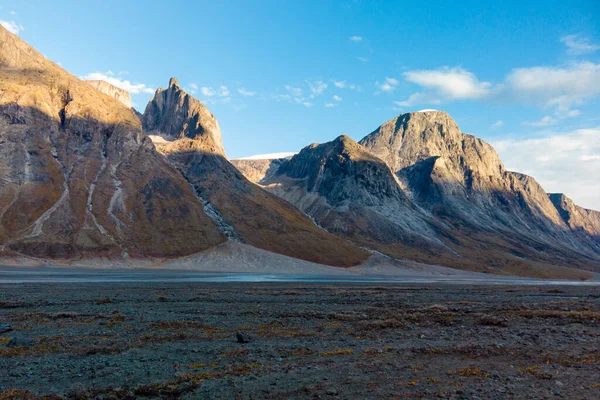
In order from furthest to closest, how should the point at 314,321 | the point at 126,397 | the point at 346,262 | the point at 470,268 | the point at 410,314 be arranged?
the point at 470,268 < the point at 346,262 < the point at 410,314 < the point at 314,321 < the point at 126,397

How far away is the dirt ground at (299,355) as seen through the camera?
558 inches

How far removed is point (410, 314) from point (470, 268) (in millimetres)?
171890

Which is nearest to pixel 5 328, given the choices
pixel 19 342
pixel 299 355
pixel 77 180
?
pixel 19 342

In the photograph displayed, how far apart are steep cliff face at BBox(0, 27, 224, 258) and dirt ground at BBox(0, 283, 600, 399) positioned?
4326 inches

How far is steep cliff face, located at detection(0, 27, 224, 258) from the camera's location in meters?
131

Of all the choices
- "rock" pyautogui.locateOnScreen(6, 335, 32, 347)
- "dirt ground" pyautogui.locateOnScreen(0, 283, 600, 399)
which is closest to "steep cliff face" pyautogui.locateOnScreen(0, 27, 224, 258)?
"dirt ground" pyautogui.locateOnScreen(0, 283, 600, 399)

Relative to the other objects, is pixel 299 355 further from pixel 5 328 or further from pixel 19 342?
pixel 5 328

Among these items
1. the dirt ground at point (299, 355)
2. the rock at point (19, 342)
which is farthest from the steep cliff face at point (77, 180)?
the rock at point (19, 342)

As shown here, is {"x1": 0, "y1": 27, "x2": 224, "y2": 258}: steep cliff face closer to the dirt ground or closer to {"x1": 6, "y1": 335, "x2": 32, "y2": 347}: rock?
the dirt ground

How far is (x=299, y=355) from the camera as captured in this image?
1930 centimetres

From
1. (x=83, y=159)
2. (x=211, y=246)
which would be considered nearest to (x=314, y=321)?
(x=211, y=246)

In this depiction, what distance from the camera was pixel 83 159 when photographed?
170 m

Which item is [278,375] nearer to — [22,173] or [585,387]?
[585,387]

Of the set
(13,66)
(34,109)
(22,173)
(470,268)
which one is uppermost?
(13,66)
